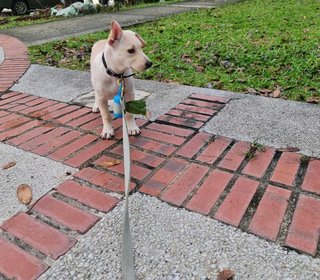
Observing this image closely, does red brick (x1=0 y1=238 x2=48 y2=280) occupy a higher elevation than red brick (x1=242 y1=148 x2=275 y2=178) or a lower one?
higher

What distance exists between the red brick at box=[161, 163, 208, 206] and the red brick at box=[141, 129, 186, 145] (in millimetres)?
314

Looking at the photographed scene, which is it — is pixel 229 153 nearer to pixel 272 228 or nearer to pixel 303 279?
pixel 272 228

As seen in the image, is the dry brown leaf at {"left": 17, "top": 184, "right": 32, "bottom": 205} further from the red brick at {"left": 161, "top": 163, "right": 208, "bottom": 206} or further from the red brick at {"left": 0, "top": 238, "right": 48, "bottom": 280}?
the red brick at {"left": 161, "top": 163, "right": 208, "bottom": 206}

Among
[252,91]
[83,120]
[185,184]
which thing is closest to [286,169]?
[185,184]

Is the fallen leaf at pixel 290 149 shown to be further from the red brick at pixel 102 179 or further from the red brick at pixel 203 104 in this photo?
the red brick at pixel 102 179

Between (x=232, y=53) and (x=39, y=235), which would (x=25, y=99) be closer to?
(x=39, y=235)

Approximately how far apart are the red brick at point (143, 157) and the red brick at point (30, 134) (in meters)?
0.63

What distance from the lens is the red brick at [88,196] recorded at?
1720mm

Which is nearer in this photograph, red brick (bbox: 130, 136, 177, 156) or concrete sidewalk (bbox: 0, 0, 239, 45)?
red brick (bbox: 130, 136, 177, 156)

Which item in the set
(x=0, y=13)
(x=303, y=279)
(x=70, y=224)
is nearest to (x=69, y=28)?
(x=70, y=224)

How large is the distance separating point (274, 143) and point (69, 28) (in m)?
5.82

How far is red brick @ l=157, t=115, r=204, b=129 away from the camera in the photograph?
2.50m

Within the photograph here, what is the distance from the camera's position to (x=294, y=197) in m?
1.71

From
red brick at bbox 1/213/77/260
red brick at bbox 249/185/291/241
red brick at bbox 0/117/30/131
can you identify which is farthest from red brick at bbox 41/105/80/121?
red brick at bbox 249/185/291/241
